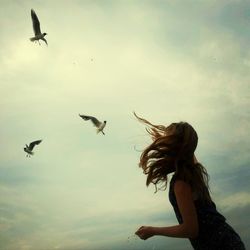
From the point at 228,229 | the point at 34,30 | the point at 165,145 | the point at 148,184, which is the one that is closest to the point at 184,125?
the point at 165,145

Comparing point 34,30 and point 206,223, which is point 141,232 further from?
point 34,30

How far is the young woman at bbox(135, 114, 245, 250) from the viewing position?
9.91 meters

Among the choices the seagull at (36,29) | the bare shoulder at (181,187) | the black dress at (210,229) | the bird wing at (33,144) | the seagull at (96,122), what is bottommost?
the black dress at (210,229)

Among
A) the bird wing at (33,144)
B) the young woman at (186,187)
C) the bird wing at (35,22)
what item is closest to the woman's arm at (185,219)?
the young woman at (186,187)

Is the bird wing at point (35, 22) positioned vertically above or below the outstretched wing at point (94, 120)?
above

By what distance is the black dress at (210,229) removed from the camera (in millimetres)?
9844

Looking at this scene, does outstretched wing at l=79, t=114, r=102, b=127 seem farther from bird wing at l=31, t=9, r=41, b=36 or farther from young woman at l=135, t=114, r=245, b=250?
young woman at l=135, t=114, r=245, b=250

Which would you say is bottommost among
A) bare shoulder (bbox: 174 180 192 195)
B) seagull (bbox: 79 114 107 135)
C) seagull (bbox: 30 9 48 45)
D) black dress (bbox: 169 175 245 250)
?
black dress (bbox: 169 175 245 250)

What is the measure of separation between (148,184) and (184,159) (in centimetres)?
85

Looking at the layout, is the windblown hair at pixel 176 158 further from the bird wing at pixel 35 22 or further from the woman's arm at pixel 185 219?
the bird wing at pixel 35 22

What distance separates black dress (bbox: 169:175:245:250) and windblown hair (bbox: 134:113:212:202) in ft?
0.59

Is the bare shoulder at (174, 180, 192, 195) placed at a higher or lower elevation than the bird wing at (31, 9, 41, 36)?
lower

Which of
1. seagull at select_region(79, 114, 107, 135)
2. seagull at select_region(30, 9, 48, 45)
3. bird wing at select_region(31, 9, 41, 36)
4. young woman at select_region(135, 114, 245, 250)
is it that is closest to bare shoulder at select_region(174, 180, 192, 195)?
young woman at select_region(135, 114, 245, 250)

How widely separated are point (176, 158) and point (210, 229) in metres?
1.47
